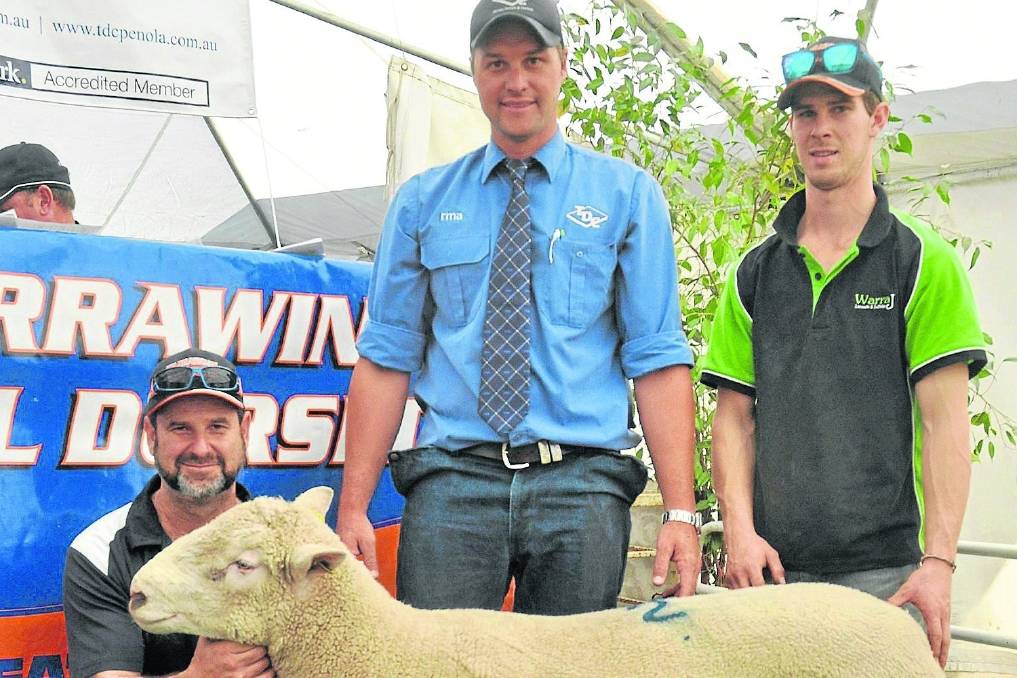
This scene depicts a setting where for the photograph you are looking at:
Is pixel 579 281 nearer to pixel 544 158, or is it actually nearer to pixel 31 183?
pixel 544 158

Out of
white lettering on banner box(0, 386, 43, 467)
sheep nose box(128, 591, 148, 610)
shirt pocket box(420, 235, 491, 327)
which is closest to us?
sheep nose box(128, 591, 148, 610)

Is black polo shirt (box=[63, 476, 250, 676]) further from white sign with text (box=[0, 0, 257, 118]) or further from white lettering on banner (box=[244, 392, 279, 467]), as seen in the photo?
white sign with text (box=[0, 0, 257, 118])

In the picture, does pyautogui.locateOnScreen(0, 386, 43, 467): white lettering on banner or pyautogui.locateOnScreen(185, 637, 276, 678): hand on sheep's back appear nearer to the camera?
pyautogui.locateOnScreen(185, 637, 276, 678): hand on sheep's back

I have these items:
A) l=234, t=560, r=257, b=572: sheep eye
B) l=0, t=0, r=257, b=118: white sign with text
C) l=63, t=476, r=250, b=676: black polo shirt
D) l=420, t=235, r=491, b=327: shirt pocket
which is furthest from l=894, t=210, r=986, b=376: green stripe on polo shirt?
Answer: l=0, t=0, r=257, b=118: white sign with text

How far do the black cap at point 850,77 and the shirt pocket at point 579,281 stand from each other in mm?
633

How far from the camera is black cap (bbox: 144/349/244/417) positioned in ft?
9.82

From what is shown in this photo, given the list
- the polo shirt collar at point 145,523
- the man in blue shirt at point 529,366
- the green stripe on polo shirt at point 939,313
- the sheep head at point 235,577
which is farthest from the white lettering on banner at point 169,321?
the green stripe on polo shirt at point 939,313

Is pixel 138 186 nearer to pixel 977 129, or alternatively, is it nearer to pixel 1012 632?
pixel 977 129

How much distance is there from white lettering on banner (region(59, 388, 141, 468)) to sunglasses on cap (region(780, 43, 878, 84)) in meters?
2.14

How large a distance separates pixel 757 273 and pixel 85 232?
2.01 m

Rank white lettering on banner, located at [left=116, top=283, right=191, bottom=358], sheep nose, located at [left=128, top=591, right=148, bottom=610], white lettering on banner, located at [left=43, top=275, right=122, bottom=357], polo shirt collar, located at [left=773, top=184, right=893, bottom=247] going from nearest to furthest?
sheep nose, located at [left=128, top=591, right=148, bottom=610]
polo shirt collar, located at [left=773, top=184, right=893, bottom=247]
white lettering on banner, located at [left=43, top=275, right=122, bottom=357]
white lettering on banner, located at [left=116, top=283, right=191, bottom=358]

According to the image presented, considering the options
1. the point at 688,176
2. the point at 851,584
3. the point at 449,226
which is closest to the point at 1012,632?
the point at 688,176

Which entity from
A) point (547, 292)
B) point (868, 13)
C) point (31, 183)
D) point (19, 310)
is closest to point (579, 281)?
point (547, 292)

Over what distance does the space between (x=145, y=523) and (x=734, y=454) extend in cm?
161
